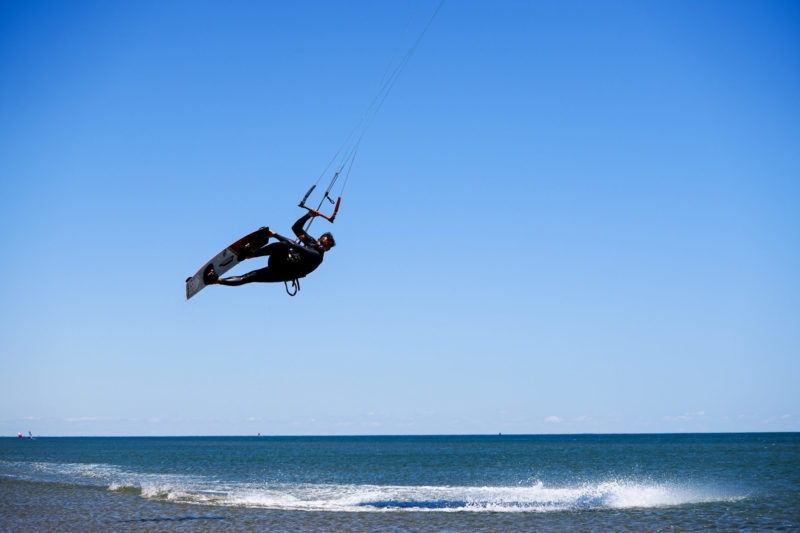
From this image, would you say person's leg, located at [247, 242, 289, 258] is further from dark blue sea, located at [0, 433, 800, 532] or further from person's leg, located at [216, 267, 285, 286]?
dark blue sea, located at [0, 433, 800, 532]

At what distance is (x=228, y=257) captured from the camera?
429 inches

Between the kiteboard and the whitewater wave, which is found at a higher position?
the kiteboard

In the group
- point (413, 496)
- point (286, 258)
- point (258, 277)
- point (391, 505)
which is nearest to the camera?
point (286, 258)

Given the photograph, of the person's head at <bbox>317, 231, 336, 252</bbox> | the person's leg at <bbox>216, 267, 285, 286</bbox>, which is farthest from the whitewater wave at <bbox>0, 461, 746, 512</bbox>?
the person's head at <bbox>317, 231, 336, 252</bbox>

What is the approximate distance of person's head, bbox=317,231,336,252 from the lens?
36.9 ft

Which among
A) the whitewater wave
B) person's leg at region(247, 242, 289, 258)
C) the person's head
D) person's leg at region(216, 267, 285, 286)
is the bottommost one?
the whitewater wave

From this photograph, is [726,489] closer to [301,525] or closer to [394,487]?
[394,487]

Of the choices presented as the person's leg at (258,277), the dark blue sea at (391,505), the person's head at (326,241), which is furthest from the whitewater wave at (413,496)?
the person's head at (326,241)

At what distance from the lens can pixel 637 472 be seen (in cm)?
3866

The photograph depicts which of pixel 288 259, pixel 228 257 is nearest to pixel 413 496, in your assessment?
pixel 288 259

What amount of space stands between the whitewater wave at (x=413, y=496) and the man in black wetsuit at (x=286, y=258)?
944cm

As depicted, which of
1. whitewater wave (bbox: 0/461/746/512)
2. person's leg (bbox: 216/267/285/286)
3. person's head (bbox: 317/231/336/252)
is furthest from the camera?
whitewater wave (bbox: 0/461/746/512)

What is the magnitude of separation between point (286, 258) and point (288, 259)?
37 mm

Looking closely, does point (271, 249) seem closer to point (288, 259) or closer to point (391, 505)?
point (288, 259)
